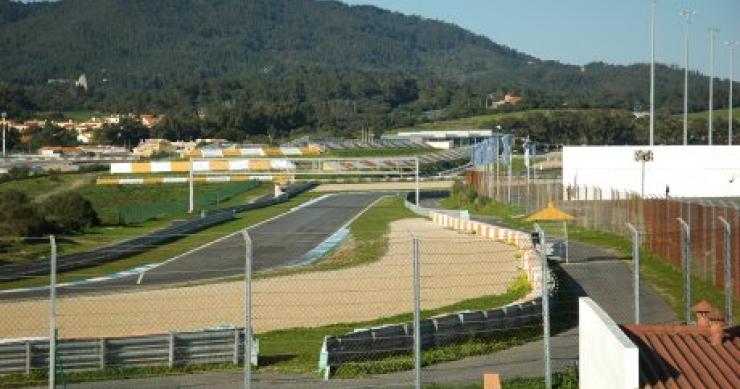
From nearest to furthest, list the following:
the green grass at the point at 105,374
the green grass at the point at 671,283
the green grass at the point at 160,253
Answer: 1. the green grass at the point at 105,374
2. the green grass at the point at 671,283
3. the green grass at the point at 160,253

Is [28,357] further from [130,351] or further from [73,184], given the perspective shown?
[73,184]

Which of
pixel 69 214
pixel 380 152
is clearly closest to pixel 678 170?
pixel 69 214

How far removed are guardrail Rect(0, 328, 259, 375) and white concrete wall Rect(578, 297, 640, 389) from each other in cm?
624

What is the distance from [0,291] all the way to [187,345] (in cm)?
1321

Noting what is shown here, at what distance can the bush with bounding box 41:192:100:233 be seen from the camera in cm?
5141

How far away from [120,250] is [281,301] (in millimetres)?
8868

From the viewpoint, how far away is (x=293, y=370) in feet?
56.6

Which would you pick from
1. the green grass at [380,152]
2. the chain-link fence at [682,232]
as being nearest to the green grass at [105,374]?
the chain-link fence at [682,232]

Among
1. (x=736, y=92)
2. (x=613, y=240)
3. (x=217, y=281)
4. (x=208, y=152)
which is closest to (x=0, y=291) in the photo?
(x=217, y=281)

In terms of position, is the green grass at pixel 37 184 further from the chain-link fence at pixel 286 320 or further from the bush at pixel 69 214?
the chain-link fence at pixel 286 320

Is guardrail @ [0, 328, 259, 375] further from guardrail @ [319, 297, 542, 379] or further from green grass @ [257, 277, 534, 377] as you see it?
guardrail @ [319, 297, 542, 379]

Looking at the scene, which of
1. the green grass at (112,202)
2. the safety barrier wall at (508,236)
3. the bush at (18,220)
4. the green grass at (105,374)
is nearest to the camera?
the green grass at (105,374)

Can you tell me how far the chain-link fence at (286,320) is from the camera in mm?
16781

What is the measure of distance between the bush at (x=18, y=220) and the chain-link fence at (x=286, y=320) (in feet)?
21.2
